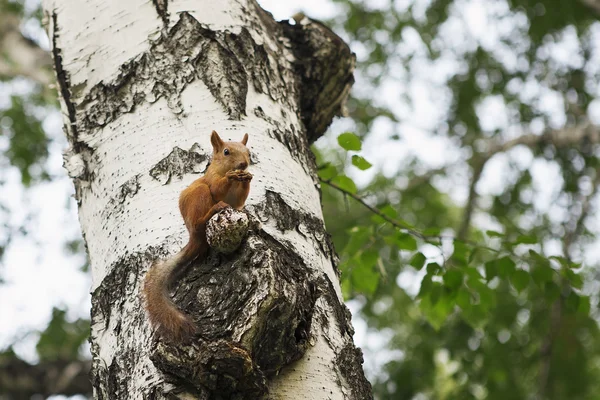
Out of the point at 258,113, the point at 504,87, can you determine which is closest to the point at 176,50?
the point at 258,113

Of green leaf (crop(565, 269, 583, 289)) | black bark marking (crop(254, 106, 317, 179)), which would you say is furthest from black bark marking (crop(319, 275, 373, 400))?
green leaf (crop(565, 269, 583, 289))

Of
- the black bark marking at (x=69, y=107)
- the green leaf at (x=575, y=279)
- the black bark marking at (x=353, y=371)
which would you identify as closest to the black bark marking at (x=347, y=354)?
the black bark marking at (x=353, y=371)

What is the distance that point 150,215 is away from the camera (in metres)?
1.69

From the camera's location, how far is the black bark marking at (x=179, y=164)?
5.78 feet

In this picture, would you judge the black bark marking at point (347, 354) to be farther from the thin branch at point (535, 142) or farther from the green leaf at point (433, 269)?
the thin branch at point (535, 142)

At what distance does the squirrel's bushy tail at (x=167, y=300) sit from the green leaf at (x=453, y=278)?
1.48 m

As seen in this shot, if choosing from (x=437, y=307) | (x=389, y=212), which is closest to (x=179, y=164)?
(x=389, y=212)

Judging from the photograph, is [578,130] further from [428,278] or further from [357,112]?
[428,278]

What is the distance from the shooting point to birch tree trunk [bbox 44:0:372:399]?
1385 millimetres

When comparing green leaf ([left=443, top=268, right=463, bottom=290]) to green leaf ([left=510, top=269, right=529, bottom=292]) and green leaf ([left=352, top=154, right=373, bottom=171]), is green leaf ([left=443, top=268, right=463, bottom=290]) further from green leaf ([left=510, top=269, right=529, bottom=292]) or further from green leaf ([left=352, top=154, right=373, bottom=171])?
green leaf ([left=352, top=154, right=373, bottom=171])

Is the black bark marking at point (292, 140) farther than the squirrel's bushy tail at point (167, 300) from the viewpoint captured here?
Yes

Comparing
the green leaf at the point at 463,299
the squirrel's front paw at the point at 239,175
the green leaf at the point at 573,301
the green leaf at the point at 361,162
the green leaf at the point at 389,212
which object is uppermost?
the squirrel's front paw at the point at 239,175

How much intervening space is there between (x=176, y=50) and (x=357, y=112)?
423 cm

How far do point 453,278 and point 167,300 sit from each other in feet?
5.16
